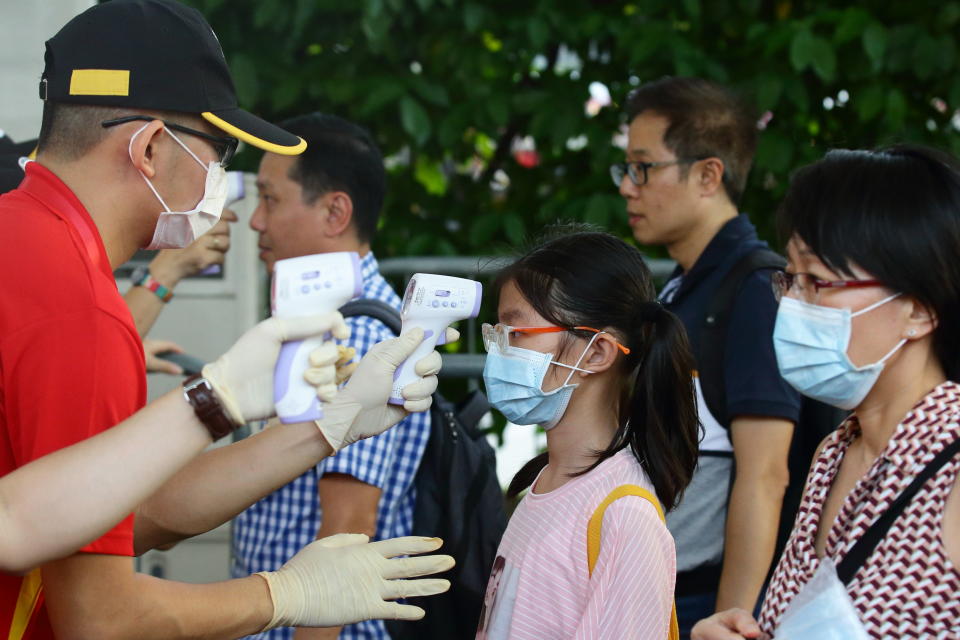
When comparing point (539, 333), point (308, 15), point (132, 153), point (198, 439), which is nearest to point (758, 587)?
point (539, 333)

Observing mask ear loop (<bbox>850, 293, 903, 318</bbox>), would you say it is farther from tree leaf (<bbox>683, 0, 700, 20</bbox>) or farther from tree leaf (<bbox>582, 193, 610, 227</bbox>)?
tree leaf (<bbox>683, 0, 700, 20</bbox>)

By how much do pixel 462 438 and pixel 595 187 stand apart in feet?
6.12

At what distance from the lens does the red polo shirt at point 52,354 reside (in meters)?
1.63

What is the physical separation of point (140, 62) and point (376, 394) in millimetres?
756

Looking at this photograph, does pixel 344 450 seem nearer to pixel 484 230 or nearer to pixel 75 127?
pixel 75 127

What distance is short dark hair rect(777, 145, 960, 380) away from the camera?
76.4 inches

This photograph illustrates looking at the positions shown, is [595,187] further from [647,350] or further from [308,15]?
[647,350]

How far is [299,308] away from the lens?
1.70 m

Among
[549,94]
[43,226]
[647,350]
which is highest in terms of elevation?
[549,94]

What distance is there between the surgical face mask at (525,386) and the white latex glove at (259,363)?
2.66ft

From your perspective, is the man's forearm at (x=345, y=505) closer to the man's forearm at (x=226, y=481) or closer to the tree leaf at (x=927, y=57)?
the man's forearm at (x=226, y=481)

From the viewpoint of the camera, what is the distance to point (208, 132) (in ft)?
6.80

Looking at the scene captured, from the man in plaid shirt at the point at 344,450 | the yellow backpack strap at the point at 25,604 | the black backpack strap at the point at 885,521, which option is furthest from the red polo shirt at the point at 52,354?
the black backpack strap at the point at 885,521

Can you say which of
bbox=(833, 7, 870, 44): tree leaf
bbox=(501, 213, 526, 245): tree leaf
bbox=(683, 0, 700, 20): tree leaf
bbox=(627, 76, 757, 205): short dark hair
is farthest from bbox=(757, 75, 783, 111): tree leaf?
bbox=(501, 213, 526, 245): tree leaf
